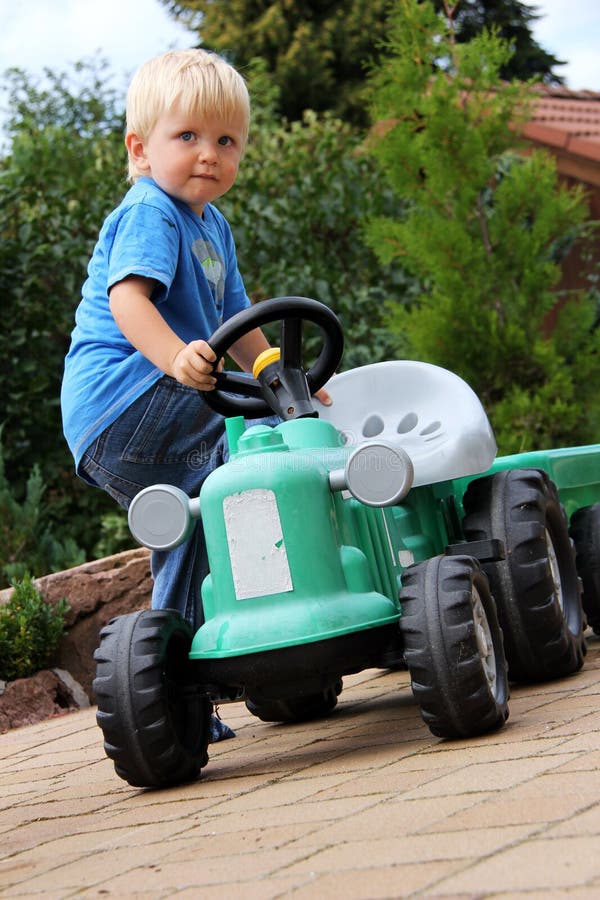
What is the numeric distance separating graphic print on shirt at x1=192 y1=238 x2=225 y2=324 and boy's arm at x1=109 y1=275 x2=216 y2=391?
0.28 m

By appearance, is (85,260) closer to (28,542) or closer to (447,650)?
(28,542)

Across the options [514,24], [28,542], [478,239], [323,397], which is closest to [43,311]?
[28,542]

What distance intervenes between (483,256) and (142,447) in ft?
12.7

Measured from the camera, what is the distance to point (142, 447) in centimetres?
328

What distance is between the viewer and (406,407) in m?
3.70

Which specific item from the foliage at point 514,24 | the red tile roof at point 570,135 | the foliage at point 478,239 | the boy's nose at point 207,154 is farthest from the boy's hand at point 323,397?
the foliage at point 514,24

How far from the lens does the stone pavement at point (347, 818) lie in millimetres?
1729

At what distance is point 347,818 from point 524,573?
1160 mm

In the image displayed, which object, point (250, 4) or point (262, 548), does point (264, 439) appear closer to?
point (262, 548)

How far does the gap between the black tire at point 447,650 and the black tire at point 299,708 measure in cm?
92

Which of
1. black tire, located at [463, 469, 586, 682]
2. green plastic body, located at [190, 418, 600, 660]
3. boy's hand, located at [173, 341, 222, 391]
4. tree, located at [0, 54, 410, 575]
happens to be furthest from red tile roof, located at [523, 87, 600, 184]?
green plastic body, located at [190, 418, 600, 660]

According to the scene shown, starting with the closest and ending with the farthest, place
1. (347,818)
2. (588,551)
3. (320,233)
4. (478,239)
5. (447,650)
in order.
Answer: (347,818) → (447,650) → (588,551) → (478,239) → (320,233)

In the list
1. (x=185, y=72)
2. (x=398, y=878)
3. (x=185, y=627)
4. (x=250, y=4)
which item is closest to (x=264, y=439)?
(x=185, y=627)

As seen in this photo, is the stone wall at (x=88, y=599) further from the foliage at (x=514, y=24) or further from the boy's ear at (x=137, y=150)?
the foliage at (x=514, y=24)
